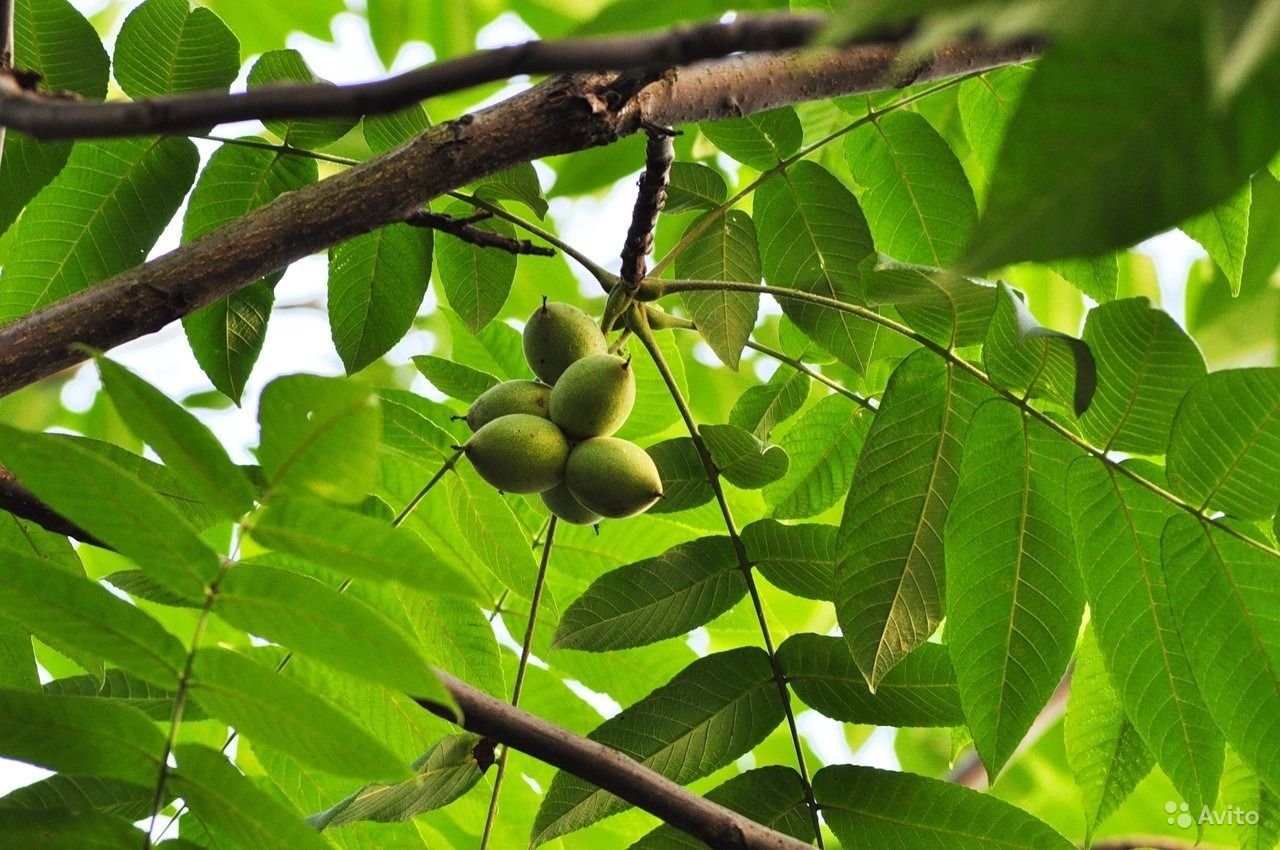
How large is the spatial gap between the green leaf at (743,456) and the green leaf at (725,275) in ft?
0.58

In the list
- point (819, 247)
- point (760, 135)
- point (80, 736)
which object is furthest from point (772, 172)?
point (80, 736)

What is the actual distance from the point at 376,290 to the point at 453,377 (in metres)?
0.32

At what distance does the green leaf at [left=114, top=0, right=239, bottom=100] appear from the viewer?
2.19 meters

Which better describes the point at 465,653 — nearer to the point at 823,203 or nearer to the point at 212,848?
the point at 212,848

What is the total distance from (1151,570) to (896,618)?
417mm

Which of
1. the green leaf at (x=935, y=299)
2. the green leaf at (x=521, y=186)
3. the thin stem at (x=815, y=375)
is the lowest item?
the green leaf at (x=935, y=299)

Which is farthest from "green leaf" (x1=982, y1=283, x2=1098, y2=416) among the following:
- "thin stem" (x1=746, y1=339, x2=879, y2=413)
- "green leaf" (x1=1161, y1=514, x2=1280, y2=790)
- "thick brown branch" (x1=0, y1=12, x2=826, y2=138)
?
"thick brown branch" (x1=0, y1=12, x2=826, y2=138)

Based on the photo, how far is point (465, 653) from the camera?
2285mm

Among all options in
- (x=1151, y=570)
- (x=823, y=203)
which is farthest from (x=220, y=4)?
(x=1151, y=570)

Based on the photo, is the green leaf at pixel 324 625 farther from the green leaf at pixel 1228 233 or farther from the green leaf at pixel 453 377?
the green leaf at pixel 1228 233

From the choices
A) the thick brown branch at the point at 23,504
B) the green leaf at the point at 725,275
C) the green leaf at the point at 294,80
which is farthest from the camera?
the green leaf at the point at 725,275

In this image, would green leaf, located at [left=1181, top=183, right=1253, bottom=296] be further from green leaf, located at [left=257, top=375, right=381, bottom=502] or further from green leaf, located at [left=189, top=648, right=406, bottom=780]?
green leaf, located at [left=189, top=648, right=406, bottom=780]

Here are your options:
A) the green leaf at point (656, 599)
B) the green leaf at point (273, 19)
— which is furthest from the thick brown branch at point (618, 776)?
the green leaf at point (273, 19)

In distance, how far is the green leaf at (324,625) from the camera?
4.37ft
